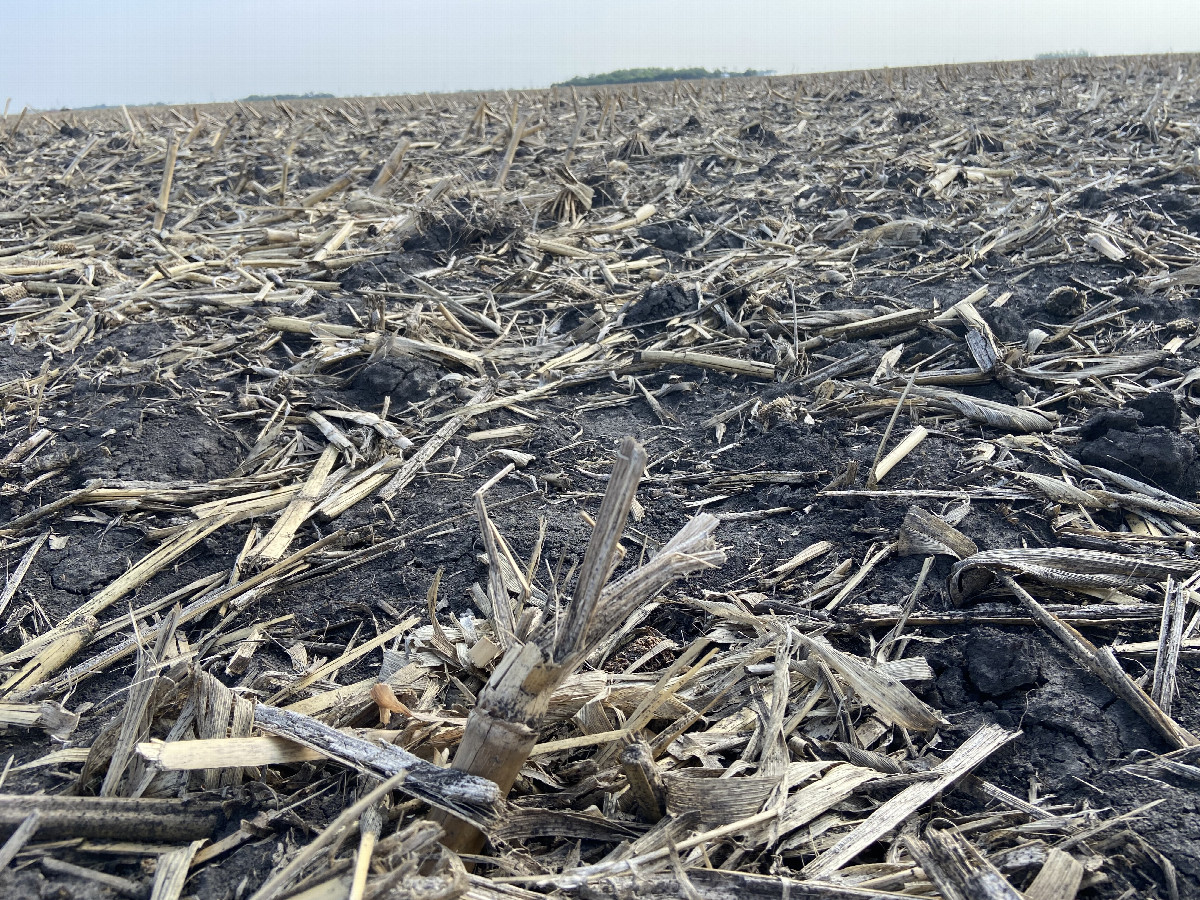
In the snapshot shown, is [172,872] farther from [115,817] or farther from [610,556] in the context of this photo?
[610,556]

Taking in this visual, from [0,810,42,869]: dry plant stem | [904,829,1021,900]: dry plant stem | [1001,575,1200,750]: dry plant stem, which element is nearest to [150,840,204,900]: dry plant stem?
[0,810,42,869]: dry plant stem

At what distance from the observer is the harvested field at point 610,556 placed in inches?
74.3

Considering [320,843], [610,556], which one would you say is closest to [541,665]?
[610,556]

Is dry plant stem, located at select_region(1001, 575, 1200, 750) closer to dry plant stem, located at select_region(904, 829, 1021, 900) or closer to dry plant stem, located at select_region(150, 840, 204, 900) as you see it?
dry plant stem, located at select_region(904, 829, 1021, 900)

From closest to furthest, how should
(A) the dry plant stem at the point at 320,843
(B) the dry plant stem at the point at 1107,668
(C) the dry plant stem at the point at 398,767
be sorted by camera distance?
(A) the dry plant stem at the point at 320,843
(C) the dry plant stem at the point at 398,767
(B) the dry plant stem at the point at 1107,668

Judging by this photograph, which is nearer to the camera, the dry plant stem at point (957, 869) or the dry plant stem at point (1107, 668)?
the dry plant stem at point (957, 869)

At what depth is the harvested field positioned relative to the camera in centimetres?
189

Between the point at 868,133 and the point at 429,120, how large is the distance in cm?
978

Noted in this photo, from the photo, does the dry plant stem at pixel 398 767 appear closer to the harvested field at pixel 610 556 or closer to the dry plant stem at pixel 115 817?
the harvested field at pixel 610 556

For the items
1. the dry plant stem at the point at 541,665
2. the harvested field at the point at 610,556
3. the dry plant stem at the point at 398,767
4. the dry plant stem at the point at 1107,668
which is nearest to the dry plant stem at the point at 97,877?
the harvested field at the point at 610,556

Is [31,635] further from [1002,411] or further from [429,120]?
[429,120]

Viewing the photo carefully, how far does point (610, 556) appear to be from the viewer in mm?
1725

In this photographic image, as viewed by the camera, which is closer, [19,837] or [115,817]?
[19,837]

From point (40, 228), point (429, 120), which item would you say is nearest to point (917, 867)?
point (40, 228)
